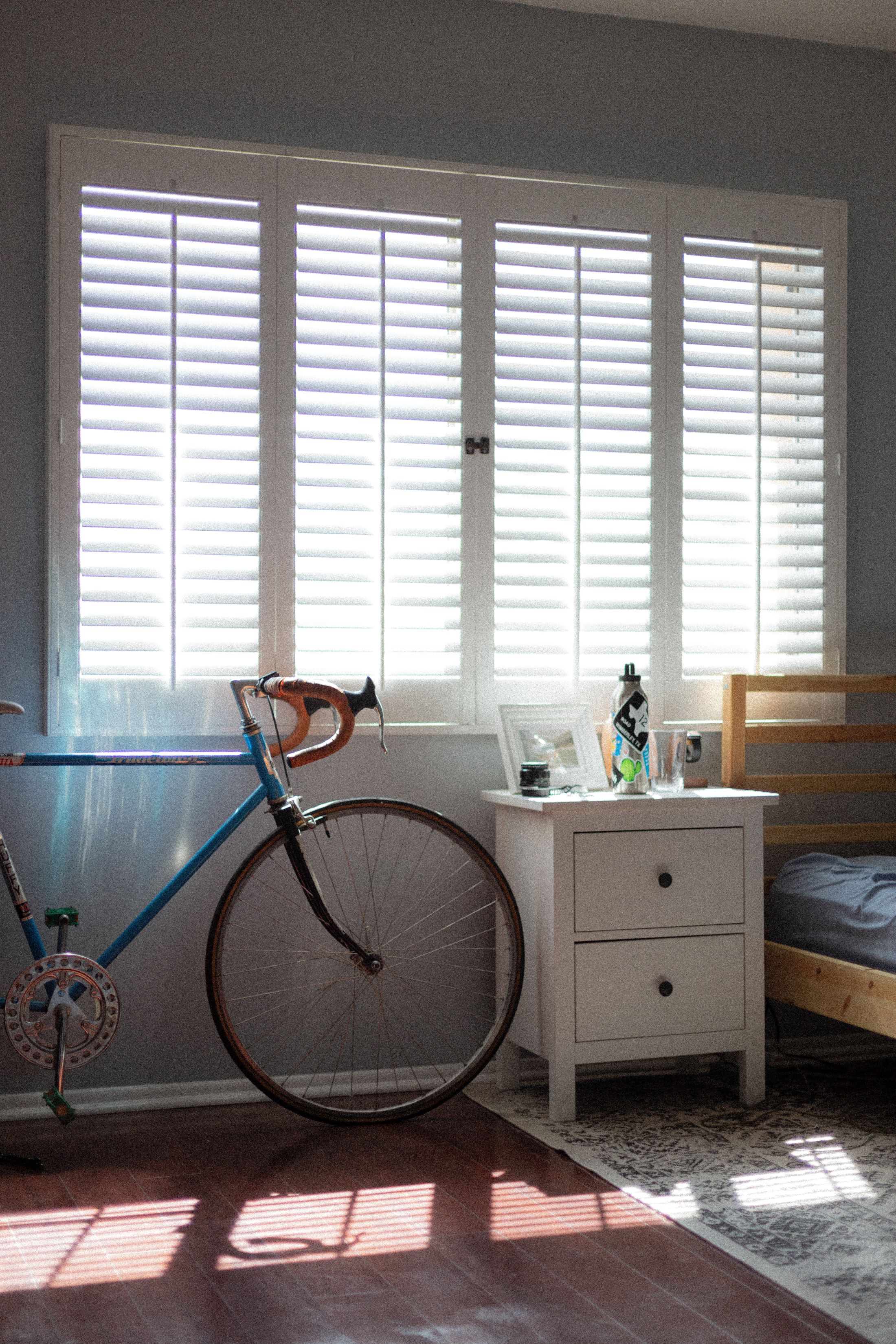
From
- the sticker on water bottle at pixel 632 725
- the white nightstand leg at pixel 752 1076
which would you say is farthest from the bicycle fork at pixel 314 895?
the white nightstand leg at pixel 752 1076

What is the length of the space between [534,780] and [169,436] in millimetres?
1109

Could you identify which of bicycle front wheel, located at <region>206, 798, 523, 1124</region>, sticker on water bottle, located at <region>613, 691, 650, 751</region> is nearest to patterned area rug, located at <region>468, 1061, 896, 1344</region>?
bicycle front wheel, located at <region>206, 798, 523, 1124</region>

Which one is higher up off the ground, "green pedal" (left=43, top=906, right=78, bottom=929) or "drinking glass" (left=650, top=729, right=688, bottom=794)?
"drinking glass" (left=650, top=729, right=688, bottom=794)

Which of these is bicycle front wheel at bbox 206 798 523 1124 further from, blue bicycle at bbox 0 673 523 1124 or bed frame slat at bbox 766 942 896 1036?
bed frame slat at bbox 766 942 896 1036

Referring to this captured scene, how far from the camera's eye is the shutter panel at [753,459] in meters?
3.34

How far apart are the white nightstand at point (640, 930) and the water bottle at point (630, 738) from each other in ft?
0.22

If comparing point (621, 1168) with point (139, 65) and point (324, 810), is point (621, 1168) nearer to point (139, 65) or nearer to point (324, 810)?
point (324, 810)

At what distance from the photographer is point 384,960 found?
Answer: 2904 millimetres

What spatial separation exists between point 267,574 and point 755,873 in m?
1.28

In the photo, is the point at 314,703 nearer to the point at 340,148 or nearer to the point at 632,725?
the point at 632,725

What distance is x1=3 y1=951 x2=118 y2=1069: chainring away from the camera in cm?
261

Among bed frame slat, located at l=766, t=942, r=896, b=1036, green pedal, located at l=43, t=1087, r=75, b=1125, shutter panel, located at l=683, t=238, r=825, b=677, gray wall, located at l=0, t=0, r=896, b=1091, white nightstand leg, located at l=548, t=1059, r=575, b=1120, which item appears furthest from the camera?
shutter panel, located at l=683, t=238, r=825, b=677

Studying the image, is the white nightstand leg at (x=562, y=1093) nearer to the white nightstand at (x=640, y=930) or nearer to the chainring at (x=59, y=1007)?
the white nightstand at (x=640, y=930)

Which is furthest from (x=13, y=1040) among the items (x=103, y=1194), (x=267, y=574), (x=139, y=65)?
(x=139, y=65)
